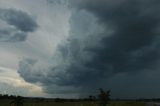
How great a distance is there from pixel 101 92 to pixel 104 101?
4.63 meters

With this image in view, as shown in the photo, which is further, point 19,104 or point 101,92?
point 19,104

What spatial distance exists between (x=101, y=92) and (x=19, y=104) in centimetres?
6335

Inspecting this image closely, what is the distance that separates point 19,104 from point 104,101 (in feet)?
206

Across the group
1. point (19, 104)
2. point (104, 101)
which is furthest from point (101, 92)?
point (19, 104)

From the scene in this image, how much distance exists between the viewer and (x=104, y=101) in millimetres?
131125

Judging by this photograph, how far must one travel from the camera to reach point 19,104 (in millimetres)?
172625

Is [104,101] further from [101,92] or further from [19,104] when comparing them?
[19,104]

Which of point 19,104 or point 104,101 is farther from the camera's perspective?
point 19,104

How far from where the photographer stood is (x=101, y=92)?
426 feet
